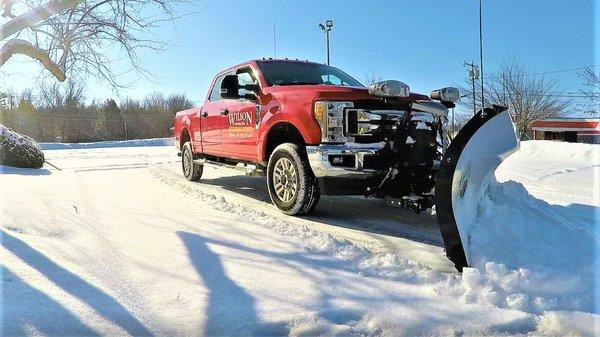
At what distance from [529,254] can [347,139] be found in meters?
1.99

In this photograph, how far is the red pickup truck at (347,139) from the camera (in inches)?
170

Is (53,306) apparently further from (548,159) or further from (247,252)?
(548,159)

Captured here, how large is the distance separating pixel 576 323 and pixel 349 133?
2.59m

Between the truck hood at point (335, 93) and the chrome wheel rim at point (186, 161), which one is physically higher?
the truck hood at point (335, 93)

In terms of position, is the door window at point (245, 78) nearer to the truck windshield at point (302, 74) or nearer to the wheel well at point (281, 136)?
the truck windshield at point (302, 74)

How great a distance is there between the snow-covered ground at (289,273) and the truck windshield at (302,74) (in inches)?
70.8

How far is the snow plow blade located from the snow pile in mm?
8863

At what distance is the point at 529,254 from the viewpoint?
2.99 meters

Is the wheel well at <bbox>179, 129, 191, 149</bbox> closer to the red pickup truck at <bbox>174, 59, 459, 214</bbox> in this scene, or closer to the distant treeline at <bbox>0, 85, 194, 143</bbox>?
the red pickup truck at <bbox>174, 59, 459, 214</bbox>

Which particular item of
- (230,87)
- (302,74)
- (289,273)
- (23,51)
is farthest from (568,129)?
(289,273)

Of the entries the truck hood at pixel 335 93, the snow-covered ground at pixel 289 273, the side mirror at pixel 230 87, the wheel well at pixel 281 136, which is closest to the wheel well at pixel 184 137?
the side mirror at pixel 230 87

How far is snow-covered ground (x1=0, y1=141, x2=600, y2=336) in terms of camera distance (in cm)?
229

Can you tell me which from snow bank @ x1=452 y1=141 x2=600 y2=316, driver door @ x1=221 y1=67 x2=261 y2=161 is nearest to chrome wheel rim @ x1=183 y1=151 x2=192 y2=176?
driver door @ x1=221 y1=67 x2=261 y2=161

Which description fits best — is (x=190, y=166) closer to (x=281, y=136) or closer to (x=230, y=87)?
(x=230, y=87)
